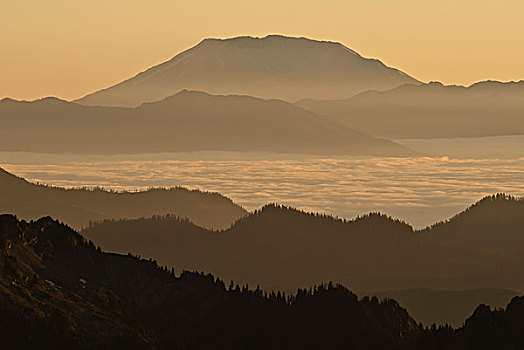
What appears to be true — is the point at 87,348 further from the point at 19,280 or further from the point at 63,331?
the point at 19,280

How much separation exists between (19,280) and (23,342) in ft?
41.5

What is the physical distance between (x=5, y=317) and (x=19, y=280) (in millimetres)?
9029

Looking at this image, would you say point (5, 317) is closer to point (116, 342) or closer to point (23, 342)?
point (23, 342)

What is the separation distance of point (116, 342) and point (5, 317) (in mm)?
18735

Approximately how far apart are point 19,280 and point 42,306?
633 centimetres

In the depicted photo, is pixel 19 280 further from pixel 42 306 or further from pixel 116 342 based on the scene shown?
pixel 116 342

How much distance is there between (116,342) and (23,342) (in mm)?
15645

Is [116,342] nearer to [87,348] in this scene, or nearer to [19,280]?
[87,348]

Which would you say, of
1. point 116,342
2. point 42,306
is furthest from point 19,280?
point 116,342

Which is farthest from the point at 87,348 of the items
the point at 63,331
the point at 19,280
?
the point at 19,280

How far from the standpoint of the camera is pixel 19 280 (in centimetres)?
19962

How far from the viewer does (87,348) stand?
19425cm

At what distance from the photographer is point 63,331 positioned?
7628 inches

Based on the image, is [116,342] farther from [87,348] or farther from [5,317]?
[5,317]
